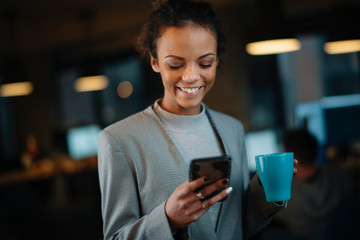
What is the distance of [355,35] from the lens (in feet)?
12.6

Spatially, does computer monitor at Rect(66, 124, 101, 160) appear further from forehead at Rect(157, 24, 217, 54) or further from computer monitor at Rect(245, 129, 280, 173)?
forehead at Rect(157, 24, 217, 54)

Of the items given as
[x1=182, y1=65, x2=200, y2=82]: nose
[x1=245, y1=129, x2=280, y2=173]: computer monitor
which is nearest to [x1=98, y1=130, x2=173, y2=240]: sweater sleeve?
[x1=182, y1=65, x2=200, y2=82]: nose

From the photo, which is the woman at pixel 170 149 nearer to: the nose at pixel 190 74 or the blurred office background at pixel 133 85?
the nose at pixel 190 74

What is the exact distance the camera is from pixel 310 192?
2709 mm

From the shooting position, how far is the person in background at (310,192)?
267cm

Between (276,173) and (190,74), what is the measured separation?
1.09ft

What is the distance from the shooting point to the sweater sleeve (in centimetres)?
110

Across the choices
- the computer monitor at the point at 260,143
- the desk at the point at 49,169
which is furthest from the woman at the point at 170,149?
the desk at the point at 49,169

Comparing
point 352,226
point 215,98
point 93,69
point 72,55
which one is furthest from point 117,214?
point 72,55

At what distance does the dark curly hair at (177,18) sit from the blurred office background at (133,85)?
2236 millimetres

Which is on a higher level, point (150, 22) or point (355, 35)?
point (355, 35)

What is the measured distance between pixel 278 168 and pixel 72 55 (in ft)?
27.6

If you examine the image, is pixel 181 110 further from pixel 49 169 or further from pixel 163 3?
pixel 49 169

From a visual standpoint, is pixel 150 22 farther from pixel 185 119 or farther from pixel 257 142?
pixel 257 142
